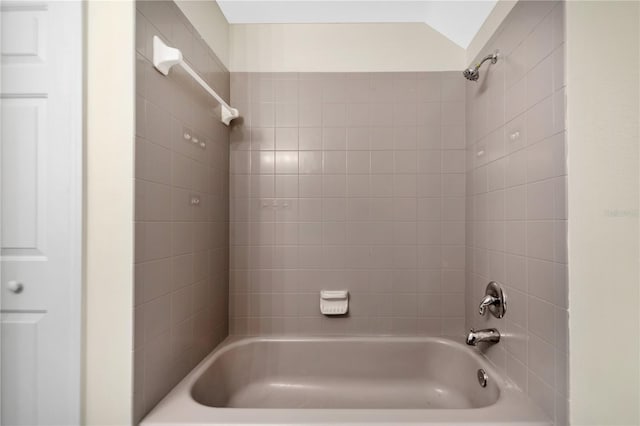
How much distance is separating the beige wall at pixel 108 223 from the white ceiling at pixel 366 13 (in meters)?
0.94

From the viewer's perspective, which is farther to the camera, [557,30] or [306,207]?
[306,207]

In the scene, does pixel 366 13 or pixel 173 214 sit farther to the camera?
pixel 366 13

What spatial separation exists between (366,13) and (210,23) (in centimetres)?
85

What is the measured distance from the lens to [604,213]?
36.4 inches

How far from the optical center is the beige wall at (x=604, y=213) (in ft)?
2.99

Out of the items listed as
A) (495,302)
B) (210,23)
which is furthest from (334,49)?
(495,302)

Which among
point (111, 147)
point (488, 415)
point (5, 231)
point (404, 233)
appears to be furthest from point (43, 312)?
point (404, 233)

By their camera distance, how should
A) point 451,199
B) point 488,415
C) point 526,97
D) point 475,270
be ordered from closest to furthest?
point 488,415 < point 526,97 < point 475,270 < point 451,199

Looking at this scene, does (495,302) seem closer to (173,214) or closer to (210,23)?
(173,214)

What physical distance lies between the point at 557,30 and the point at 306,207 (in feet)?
4.24

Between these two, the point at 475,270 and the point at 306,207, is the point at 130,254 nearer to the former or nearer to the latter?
the point at 306,207

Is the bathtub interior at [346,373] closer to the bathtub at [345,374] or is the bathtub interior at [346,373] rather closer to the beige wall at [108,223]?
the bathtub at [345,374]

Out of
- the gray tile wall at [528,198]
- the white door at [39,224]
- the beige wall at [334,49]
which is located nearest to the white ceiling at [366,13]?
the beige wall at [334,49]

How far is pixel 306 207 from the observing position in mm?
1812
